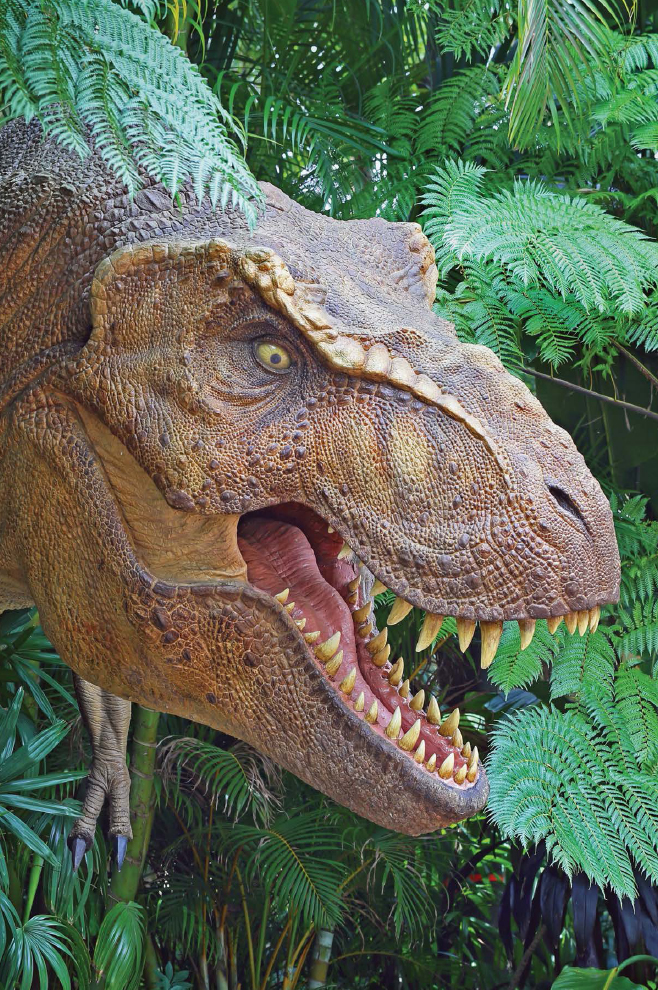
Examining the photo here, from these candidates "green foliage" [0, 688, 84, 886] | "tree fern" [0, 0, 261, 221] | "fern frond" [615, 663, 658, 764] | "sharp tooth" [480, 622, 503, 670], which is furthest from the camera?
"fern frond" [615, 663, 658, 764]

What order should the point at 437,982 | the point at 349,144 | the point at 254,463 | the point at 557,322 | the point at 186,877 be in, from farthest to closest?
the point at 437,982 < the point at 186,877 < the point at 349,144 < the point at 557,322 < the point at 254,463

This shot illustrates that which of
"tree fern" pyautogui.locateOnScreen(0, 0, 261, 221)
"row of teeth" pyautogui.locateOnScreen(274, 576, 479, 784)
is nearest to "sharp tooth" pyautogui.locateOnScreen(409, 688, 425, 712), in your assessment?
"row of teeth" pyautogui.locateOnScreen(274, 576, 479, 784)

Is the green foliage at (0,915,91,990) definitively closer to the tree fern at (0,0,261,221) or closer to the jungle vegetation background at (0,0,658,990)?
the jungle vegetation background at (0,0,658,990)

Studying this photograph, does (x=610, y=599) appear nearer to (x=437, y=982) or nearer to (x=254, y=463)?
(x=254, y=463)

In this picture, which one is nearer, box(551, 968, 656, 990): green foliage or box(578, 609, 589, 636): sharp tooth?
box(578, 609, 589, 636): sharp tooth

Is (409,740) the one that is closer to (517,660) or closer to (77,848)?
(77,848)


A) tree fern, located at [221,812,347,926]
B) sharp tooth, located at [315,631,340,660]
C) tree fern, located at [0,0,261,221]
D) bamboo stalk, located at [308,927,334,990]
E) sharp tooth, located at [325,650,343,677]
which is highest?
tree fern, located at [0,0,261,221]

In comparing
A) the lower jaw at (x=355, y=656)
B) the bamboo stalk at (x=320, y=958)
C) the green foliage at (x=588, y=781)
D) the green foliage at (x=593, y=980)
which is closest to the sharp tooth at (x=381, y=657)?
the lower jaw at (x=355, y=656)

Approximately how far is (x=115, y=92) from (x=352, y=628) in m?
0.70

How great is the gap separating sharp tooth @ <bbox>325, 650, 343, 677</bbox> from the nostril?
322mm

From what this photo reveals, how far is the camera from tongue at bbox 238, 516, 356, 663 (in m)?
1.19

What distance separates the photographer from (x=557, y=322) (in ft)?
8.84

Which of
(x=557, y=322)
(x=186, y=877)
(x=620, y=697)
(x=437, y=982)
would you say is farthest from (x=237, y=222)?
(x=437, y=982)

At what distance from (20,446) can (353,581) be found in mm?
465
